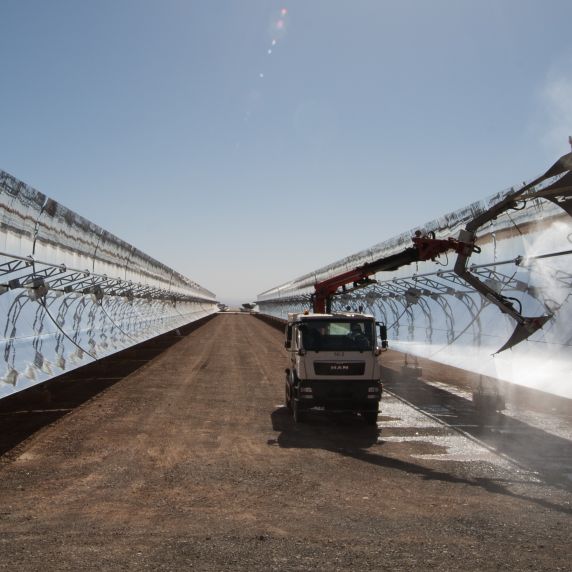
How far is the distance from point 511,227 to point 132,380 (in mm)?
16573

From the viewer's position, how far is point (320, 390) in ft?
46.2

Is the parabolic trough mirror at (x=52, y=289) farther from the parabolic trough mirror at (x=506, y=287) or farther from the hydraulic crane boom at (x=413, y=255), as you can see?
the hydraulic crane boom at (x=413, y=255)

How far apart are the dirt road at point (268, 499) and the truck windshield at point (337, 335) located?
2295mm

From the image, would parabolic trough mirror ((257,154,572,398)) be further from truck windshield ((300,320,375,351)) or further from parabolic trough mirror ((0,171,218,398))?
parabolic trough mirror ((0,171,218,398))

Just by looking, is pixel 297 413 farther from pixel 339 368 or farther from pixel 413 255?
pixel 413 255

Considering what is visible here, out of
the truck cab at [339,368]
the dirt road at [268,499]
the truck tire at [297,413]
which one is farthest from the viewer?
the truck tire at [297,413]

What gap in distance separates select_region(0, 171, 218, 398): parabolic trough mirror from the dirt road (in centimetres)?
368

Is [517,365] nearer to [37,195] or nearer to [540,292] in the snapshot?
[540,292]

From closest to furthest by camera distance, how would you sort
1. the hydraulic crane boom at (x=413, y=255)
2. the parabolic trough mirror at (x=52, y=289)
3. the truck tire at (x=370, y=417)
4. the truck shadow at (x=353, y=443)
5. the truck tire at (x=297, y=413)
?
the truck shadow at (x=353, y=443) → the hydraulic crane boom at (x=413, y=255) → the truck tire at (x=370, y=417) → the truck tire at (x=297, y=413) → the parabolic trough mirror at (x=52, y=289)

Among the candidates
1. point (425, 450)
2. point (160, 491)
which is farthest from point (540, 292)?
point (160, 491)

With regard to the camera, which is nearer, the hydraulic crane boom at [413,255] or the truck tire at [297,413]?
the hydraulic crane boom at [413,255]

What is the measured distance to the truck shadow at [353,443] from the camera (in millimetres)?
9641

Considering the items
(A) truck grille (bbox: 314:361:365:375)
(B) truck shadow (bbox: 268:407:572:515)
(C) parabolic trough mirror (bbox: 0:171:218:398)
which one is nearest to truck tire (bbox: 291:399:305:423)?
(B) truck shadow (bbox: 268:407:572:515)

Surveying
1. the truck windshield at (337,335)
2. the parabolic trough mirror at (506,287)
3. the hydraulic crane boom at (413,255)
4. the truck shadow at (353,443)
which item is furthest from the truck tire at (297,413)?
the hydraulic crane boom at (413,255)
